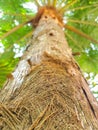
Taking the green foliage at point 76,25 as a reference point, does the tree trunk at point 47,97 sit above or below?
below

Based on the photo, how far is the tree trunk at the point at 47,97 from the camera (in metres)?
1.58

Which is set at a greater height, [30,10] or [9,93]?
[30,10]

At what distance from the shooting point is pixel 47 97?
1.85 metres

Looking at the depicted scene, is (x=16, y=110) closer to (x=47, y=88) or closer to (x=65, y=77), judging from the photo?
(x=47, y=88)

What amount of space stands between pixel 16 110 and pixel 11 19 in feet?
15.1

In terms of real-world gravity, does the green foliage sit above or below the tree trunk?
above

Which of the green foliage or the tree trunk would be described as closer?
the tree trunk

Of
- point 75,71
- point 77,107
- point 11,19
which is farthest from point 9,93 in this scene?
point 11,19

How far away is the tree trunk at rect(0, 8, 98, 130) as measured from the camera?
158cm

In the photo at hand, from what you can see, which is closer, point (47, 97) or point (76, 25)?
point (47, 97)

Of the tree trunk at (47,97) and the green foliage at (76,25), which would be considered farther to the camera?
the green foliage at (76,25)

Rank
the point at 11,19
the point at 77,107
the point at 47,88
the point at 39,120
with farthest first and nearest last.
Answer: the point at 11,19 < the point at 47,88 < the point at 77,107 < the point at 39,120

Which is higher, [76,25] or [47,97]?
[76,25]

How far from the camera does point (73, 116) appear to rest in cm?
167
